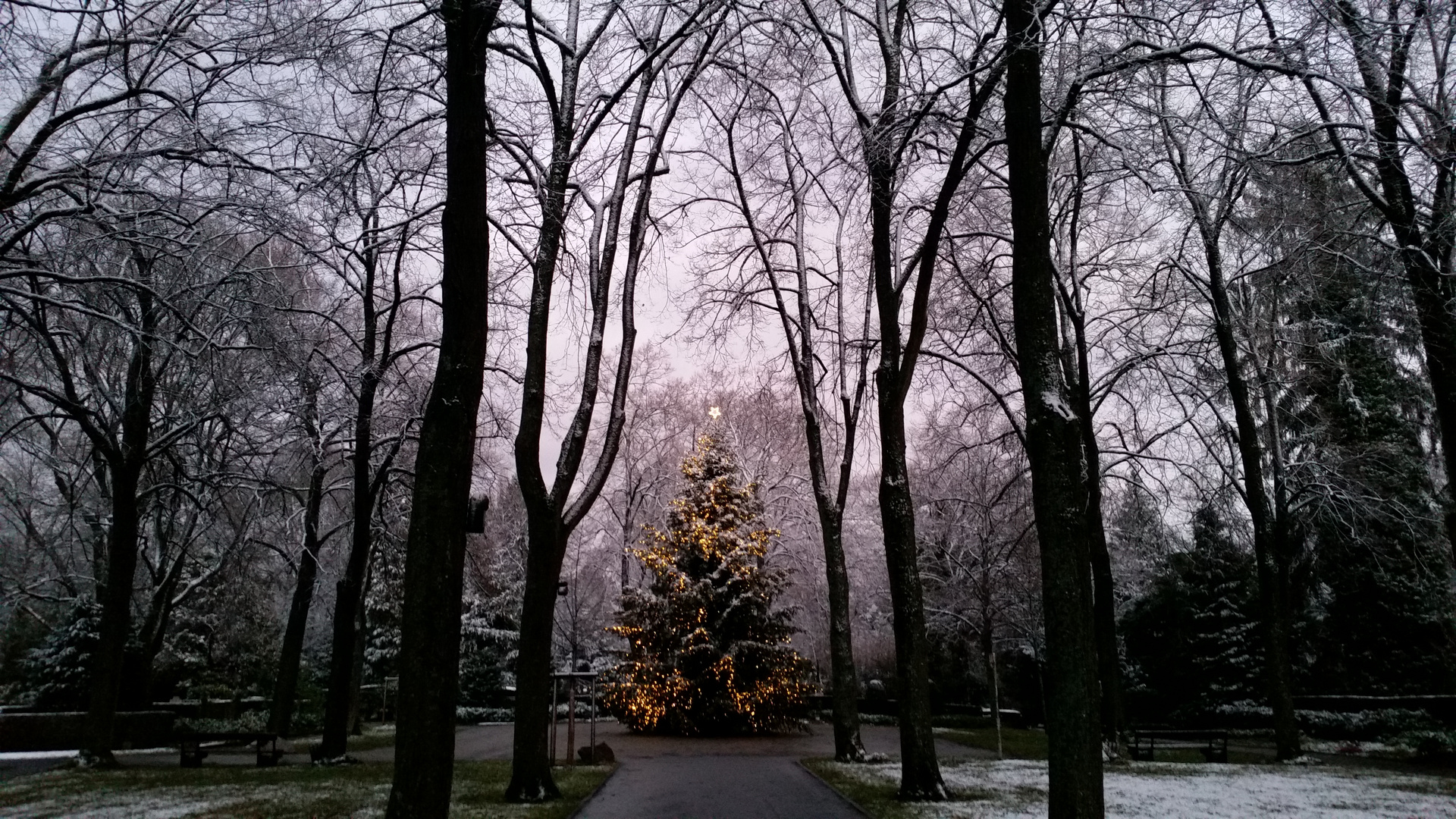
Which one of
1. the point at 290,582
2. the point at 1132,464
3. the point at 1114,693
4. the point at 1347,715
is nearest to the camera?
the point at 1114,693

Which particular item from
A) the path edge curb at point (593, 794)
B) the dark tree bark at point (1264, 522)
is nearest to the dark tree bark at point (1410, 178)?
the dark tree bark at point (1264, 522)

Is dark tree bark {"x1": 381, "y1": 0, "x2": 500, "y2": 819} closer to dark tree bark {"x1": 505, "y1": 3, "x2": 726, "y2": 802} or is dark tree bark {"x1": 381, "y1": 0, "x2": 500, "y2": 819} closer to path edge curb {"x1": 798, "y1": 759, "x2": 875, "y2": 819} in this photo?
dark tree bark {"x1": 505, "y1": 3, "x2": 726, "y2": 802}

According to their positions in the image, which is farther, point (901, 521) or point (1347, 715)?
point (1347, 715)

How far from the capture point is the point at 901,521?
11.5 metres

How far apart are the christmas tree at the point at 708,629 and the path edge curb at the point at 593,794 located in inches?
308

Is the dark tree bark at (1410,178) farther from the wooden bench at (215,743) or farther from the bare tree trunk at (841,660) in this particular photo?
the wooden bench at (215,743)

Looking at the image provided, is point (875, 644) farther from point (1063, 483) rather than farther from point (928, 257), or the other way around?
point (1063, 483)

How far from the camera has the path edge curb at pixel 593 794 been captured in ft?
31.4

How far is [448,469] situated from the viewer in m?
6.25

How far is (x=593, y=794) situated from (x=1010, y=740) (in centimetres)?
1476

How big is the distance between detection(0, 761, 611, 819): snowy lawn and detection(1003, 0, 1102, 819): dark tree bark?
518cm

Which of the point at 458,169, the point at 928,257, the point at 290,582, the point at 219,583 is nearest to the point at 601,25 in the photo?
the point at 928,257

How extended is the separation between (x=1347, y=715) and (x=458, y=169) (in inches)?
995

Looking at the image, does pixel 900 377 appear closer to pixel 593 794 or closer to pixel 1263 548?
pixel 593 794
